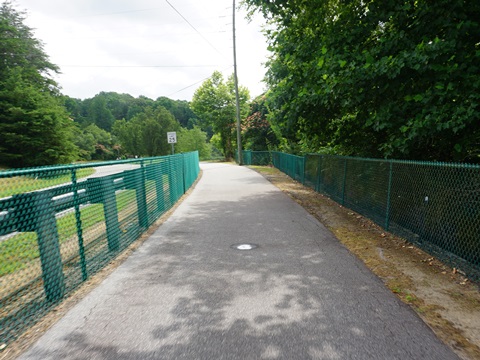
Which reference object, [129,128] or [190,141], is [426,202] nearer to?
[190,141]

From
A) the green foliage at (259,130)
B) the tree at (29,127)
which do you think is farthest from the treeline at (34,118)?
the green foliage at (259,130)

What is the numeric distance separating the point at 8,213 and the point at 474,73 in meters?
7.39

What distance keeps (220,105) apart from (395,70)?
4268cm

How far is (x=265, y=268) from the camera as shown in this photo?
4.55 metres

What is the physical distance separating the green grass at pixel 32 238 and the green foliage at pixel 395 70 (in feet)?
18.1

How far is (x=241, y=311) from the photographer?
10.8 feet

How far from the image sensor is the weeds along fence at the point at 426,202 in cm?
431

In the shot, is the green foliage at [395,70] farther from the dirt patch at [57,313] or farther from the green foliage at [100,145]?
the green foliage at [100,145]

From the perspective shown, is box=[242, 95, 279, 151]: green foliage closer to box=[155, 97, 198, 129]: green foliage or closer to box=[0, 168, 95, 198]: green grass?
box=[0, 168, 95, 198]: green grass

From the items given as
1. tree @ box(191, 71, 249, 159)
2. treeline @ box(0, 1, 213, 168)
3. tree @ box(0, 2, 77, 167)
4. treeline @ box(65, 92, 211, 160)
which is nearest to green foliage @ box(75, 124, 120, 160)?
treeline @ box(65, 92, 211, 160)

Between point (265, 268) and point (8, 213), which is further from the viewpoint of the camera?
point (265, 268)

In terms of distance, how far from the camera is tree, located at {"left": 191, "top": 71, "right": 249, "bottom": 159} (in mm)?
46312

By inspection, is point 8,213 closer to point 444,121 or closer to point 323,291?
point 323,291

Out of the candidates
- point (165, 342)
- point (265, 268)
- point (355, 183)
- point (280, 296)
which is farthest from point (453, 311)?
point (355, 183)
